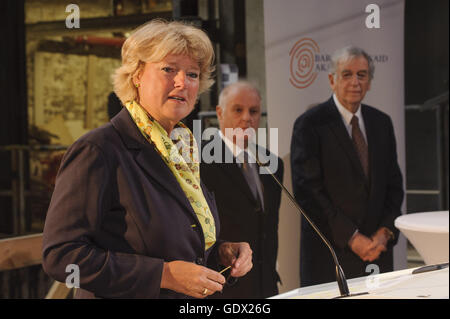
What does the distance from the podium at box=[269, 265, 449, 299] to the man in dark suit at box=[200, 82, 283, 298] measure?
0.68 m

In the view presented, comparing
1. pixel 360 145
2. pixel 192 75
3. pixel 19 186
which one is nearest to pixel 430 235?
pixel 360 145

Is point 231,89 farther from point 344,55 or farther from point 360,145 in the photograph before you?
point 360,145

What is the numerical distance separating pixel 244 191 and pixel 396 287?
0.91 meters

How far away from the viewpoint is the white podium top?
6.24 feet

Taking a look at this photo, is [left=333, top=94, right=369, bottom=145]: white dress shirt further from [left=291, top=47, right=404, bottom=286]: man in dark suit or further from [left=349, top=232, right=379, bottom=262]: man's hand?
[left=349, top=232, right=379, bottom=262]: man's hand

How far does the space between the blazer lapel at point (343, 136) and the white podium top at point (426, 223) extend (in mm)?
405

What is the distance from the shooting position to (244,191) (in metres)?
2.15

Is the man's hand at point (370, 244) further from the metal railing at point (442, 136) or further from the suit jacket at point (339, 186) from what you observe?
the metal railing at point (442, 136)

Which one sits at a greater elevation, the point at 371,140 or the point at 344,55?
the point at 344,55

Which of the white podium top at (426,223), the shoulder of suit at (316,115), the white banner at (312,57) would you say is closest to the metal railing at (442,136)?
the white banner at (312,57)

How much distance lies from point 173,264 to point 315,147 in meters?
1.20

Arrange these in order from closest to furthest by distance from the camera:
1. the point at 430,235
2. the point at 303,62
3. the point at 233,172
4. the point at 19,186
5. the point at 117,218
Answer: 1. the point at 117,218
2. the point at 430,235
3. the point at 233,172
4. the point at 303,62
5. the point at 19,186

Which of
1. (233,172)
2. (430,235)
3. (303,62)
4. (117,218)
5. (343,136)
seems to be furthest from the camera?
(343,136)
